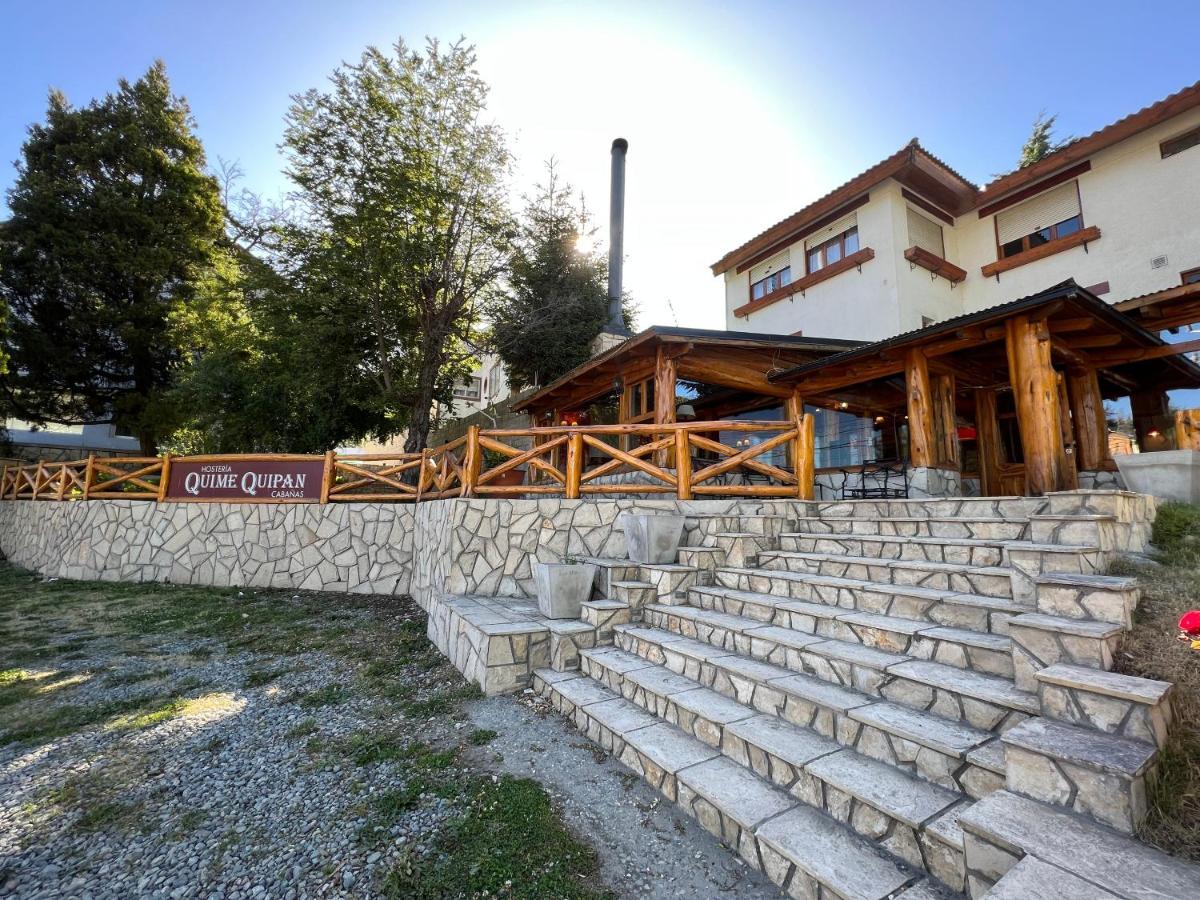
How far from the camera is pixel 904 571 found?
3.72 m

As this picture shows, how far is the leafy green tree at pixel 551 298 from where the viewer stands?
14461 millimetres

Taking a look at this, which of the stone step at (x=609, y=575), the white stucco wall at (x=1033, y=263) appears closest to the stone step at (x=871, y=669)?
the stone step at (x=609, y=575)

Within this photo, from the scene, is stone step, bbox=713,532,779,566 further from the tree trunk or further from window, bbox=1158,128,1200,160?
window, bbox=1158,128,1200,160

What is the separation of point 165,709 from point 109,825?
163 cm

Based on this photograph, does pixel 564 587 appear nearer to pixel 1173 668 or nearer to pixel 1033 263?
pixel 1173 668

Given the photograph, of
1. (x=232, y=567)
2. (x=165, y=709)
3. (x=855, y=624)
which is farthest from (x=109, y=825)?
(x=232, y=567)

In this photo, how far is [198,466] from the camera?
9430 mm

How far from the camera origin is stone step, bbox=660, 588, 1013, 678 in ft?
8.71

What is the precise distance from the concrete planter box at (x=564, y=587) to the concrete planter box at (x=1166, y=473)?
19.0ft

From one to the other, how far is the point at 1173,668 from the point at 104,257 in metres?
24.9

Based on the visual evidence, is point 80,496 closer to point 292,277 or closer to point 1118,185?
point 292,277

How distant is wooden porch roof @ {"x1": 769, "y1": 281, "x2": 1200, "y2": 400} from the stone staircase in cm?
289

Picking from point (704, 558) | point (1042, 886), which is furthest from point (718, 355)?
point (1042, 886)

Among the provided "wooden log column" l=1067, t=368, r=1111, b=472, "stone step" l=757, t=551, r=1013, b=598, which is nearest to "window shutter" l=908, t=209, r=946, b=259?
"wooden log column" l=1067, t=368, r=1111, b=472
